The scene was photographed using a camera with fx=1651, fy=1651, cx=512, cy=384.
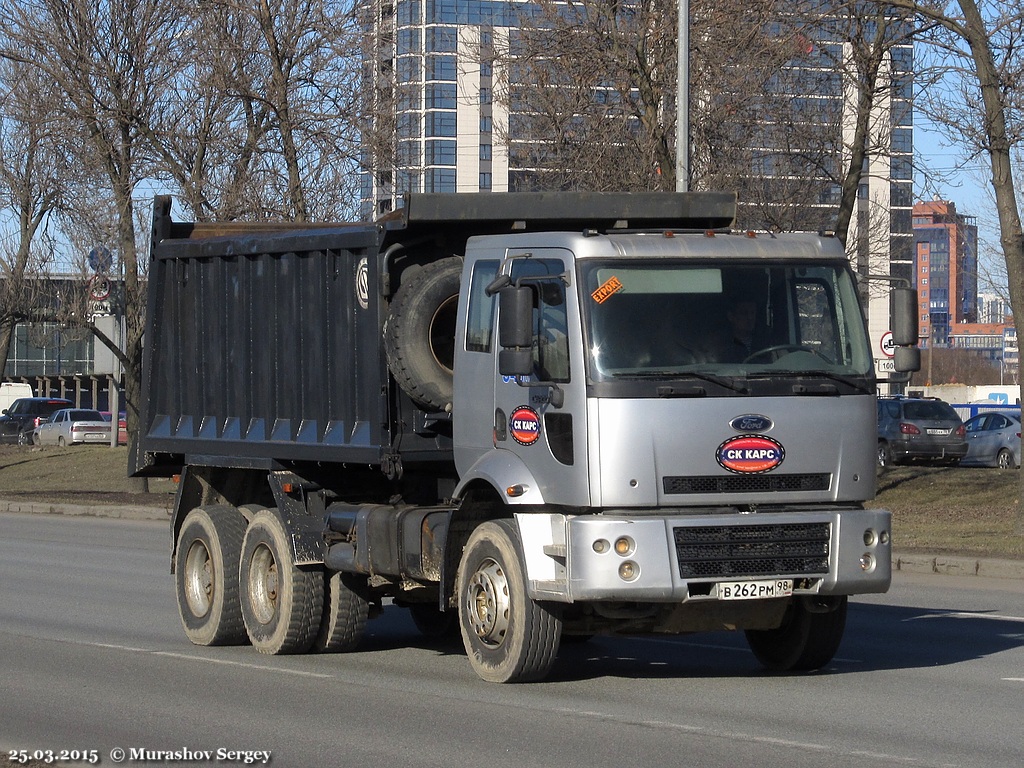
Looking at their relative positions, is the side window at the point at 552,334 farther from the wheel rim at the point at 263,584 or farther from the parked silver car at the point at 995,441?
the parked silver car at the point at 995,441

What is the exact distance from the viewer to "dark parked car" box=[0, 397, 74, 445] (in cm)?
6279

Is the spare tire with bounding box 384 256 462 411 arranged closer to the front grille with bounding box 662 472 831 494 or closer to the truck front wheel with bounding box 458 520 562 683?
the truck front wheel with bounding box 458 520 562 683

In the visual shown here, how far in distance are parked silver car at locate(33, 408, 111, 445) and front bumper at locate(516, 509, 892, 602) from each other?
49.4 metres

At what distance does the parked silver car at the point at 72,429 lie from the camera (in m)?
56.7

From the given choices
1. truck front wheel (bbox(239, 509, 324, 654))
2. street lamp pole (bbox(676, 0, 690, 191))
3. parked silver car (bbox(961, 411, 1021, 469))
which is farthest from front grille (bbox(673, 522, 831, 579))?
parked silver car (bbox(961, 411, 1021, 469))

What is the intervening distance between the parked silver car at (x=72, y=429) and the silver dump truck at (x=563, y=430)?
46229 mm

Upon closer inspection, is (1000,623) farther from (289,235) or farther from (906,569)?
(289,235)

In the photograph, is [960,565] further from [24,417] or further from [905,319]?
[24,417]

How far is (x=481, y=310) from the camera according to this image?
10195 mm

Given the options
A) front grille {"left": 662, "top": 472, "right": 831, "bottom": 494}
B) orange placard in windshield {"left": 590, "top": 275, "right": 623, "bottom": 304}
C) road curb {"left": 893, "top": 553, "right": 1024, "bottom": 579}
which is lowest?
road curb {"left": 893, "top": 553, "right": 1024, "bottom": 579}

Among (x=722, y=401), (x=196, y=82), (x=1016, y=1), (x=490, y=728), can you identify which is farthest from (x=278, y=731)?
(x=196, y=82)

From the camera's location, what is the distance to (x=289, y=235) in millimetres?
11906

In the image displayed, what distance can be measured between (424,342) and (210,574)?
10.3 ft

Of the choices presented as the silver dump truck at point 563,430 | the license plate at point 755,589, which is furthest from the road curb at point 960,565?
the license plate at point 755,589
